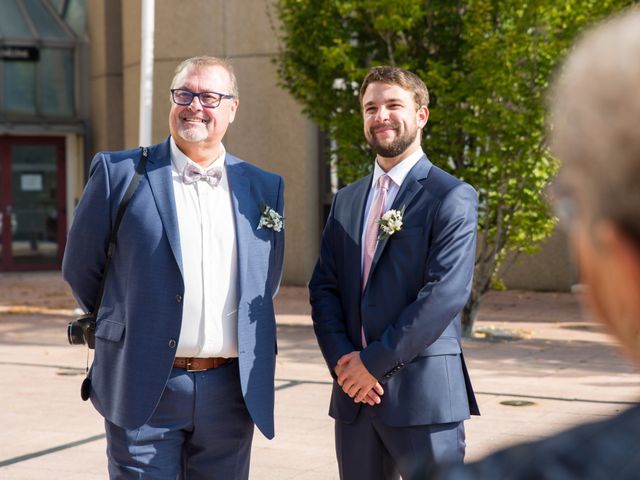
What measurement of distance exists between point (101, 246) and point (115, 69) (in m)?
20.1

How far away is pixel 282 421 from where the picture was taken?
26.6ft

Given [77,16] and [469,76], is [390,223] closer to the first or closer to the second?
[469,76]

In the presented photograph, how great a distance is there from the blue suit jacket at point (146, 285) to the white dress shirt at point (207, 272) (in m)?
0.03

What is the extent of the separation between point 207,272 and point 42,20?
21.0 meters

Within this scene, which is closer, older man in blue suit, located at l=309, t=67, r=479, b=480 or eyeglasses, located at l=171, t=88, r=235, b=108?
older man in blue suit, located at l=309, t=67, r=479, b=480

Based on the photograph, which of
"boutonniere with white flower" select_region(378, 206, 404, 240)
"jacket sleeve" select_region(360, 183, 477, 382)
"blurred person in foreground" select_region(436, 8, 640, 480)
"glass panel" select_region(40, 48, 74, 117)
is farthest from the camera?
"glass panel" select_region(40, 48, 74, 117)

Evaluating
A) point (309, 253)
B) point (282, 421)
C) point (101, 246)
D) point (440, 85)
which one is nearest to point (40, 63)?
point (309, 253)

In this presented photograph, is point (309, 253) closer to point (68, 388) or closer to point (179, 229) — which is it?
point (68, 388)

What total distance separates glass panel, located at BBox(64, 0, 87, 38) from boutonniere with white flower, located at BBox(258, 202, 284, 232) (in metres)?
21.0

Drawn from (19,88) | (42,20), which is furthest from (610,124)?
(42,20)

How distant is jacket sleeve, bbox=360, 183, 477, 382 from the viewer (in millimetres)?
3914

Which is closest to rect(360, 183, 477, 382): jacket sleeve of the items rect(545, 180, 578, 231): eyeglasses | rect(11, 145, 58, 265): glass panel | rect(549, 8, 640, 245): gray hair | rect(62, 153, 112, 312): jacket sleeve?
rect(62, 153, 112, 312): jacket sleeve

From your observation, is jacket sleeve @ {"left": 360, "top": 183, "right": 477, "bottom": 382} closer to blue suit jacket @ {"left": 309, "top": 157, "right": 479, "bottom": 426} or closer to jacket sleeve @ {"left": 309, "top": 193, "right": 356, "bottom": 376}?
blue suit jacket @ {"left": 309, "top": 157, "right": 479, "bottom": 426}

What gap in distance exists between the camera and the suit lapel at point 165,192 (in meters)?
3.99
